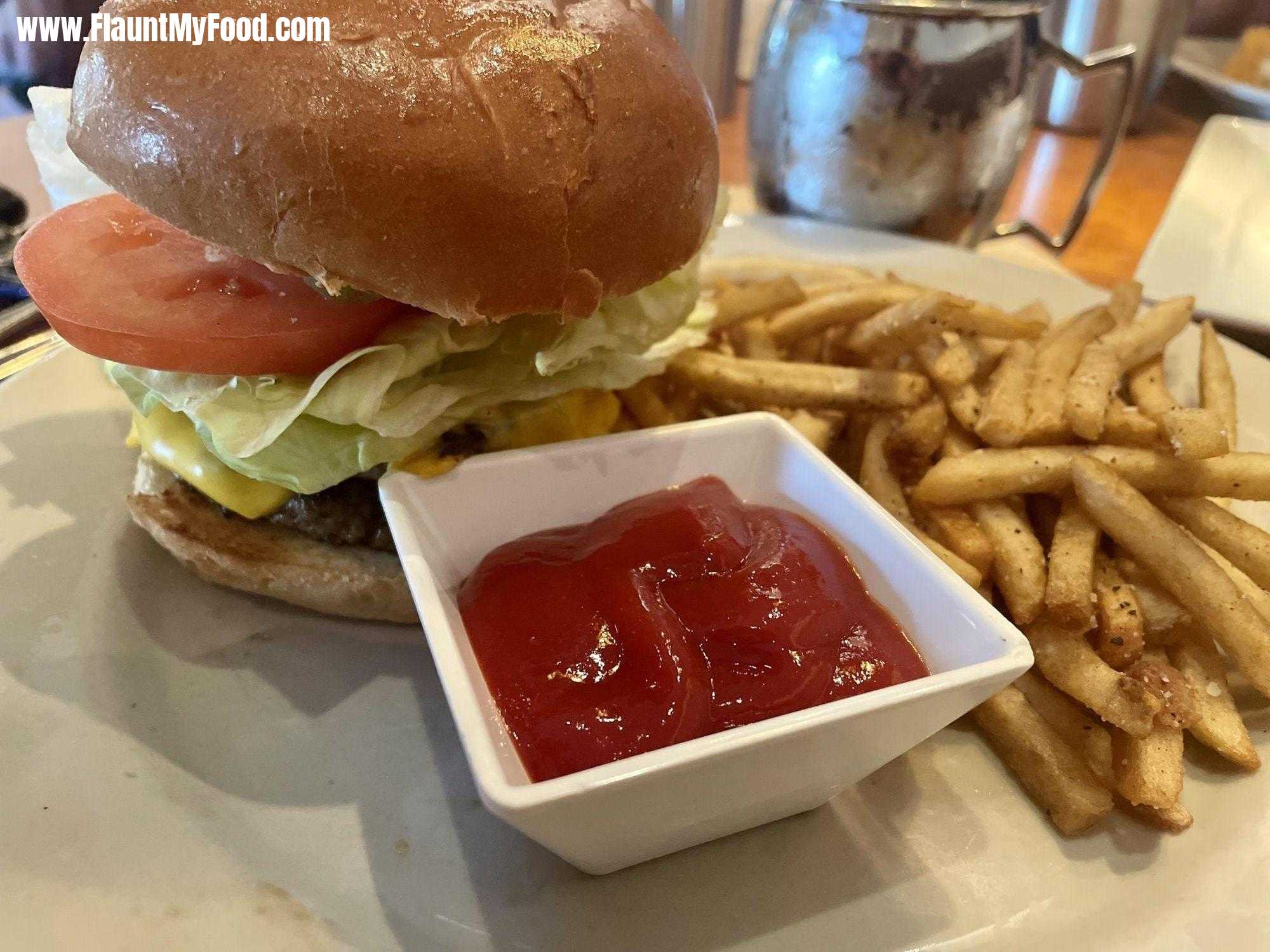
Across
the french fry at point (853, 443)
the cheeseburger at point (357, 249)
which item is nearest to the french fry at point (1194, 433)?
the french fry at point (853, 443)

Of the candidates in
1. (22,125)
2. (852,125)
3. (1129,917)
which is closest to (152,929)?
(1129,917)

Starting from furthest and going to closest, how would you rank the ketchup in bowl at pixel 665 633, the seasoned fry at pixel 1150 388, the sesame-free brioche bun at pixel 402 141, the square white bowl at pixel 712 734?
the seasoned fry at pixel 1150 388, the sesame-free brioche bun at pixel 402 141, the ketchup in bowl at pixel 665 633, the square white bowl at pixel 712 734

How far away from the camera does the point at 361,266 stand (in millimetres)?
1557

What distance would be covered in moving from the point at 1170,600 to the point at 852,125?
2.20 meters

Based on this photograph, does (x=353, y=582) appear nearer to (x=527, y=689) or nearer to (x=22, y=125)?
(x=527, y=689)

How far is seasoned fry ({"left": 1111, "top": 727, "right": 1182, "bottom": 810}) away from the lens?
59.2 inches

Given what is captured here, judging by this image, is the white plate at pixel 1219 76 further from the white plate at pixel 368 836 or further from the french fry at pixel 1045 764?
the french fry at pixel 1045 764

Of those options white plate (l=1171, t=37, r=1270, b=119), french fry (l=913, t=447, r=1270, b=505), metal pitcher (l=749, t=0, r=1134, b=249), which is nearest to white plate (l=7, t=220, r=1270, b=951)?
french fry (l=913, t=447, r=1270, b=505)

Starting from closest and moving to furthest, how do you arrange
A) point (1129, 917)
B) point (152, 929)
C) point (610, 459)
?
point (152, 929) < point (1129, 917) < point (610, 459)

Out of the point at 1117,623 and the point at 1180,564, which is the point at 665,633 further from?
the point at 1180,564

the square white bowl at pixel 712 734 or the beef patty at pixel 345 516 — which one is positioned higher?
the square white bowl at pixel 712 734

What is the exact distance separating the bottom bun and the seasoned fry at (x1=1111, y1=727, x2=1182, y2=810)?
144cm

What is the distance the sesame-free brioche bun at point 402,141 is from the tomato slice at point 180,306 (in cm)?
19

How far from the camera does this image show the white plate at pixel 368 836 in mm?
1398
